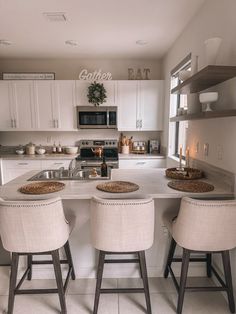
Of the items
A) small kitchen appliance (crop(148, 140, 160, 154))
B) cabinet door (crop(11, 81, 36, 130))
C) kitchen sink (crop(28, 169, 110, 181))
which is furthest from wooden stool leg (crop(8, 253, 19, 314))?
small kitchen appliance (crop(148, 140, 160, 154))

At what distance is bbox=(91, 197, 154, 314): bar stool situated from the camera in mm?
1495

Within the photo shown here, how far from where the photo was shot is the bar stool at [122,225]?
150 centimetres

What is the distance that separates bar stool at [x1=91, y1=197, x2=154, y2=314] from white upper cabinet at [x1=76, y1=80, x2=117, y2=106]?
2.87m

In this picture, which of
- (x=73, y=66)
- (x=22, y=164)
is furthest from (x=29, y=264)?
(x=73, y=66)

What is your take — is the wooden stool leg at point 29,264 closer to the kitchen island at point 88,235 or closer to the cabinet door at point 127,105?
the kitchen island at point 88,235

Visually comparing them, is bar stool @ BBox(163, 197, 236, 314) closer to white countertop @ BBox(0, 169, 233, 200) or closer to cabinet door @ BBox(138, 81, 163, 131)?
Result: white countertop @ BBox(0, 169, 233, 200)

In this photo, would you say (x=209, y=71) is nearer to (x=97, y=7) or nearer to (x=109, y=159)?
(x=97, y=7)

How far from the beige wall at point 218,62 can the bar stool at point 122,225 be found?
0.85m

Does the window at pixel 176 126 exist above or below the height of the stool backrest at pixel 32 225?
above

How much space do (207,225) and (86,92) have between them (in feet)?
10.6

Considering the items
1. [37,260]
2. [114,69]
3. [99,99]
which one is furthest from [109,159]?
[37,260]

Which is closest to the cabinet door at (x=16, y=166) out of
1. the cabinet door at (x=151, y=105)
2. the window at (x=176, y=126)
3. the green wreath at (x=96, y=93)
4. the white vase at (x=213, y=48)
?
the green wreath at (x=96, y=93)

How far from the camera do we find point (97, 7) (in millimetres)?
2350

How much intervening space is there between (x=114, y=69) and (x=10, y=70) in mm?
1993
